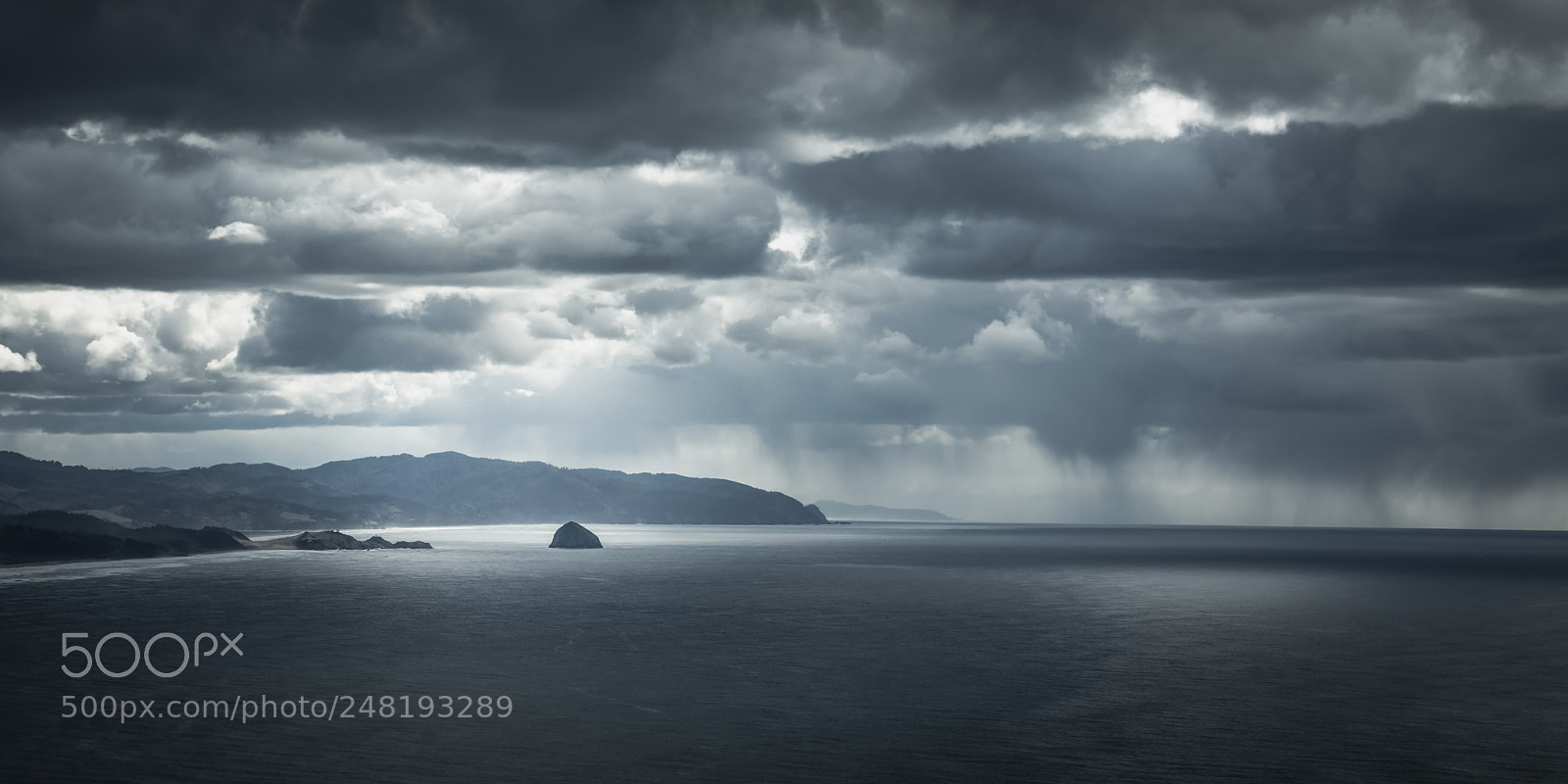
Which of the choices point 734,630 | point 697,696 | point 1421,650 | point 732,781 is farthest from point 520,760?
point 1421,650

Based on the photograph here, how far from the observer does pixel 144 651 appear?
10194 centimetres

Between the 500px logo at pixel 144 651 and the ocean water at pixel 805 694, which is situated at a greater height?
the ocean water at pixel 805 694

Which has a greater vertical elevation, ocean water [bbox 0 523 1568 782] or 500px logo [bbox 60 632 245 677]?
ocean water [bbox 0 523 1568 782]

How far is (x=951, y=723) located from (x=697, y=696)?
1819cm

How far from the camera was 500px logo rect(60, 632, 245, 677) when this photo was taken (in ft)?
292

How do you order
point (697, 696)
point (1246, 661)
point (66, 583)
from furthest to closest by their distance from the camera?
point (66, 583) < point (1246, 661) < point (697, 696)

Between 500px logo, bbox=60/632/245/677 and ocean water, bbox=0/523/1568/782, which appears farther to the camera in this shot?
500px logo, bbox=60/632/245/677

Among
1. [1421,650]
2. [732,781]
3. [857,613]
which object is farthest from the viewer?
[857,613]

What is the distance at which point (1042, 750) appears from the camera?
202ft

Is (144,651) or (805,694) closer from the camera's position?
(805,694)

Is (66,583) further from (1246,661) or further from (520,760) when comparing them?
(1246,661)

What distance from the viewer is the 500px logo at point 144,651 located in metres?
89.0

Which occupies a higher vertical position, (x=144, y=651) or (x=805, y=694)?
(x=805, y=694)

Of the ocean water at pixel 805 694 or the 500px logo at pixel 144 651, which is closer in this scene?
the ocean water at pixel 805 694
